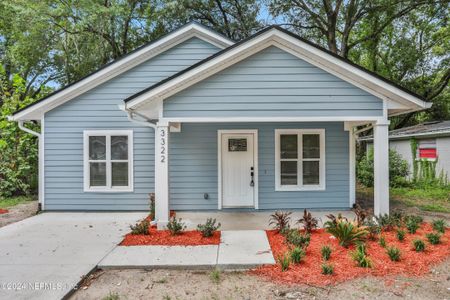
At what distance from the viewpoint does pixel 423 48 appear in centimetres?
1820

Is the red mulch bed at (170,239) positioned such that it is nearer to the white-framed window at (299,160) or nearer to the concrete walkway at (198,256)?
the concrete walkway at (198,256)

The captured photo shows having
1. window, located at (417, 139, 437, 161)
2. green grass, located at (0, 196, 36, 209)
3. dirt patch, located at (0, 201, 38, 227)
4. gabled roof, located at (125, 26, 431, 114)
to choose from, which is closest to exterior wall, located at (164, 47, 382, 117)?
gabled roof, located at (125, 26, 431, 114)

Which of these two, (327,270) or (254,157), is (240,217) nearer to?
(254,157)

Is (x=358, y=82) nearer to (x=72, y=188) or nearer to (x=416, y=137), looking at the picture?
(x=72, y=188)

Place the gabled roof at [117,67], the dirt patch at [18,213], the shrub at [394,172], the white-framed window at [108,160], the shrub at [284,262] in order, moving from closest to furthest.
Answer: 1. the shrub at [284,262]
2. the dirt patch at [18,213]
3. the gabled roof at [117,67]
4. the white-framed window at [108,160]
5. the shrub at [394,172]

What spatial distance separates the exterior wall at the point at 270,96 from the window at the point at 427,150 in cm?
865

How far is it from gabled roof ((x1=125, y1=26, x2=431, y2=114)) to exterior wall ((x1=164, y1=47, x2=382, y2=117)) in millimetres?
144

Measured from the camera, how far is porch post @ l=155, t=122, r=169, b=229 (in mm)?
5996

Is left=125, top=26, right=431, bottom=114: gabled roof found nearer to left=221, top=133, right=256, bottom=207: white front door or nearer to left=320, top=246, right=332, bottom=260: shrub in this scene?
left=221, top=133, right=256, bottom=207: white front door

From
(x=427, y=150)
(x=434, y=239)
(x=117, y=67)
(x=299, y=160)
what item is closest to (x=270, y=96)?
(x=299, y=160)

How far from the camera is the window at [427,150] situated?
40.3ft

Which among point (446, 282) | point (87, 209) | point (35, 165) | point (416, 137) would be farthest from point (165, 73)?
point (416, 137)

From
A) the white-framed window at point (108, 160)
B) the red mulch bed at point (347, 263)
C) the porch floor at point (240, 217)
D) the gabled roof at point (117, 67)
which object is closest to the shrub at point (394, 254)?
the red mulch bed at point (347, 263)

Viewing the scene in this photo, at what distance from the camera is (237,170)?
789cm
